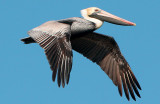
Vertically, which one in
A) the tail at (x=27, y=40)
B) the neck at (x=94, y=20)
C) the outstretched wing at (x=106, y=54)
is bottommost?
the outstretched wing at (x=106, y=54)

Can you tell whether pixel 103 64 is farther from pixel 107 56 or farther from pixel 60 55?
A: pixel 60 55

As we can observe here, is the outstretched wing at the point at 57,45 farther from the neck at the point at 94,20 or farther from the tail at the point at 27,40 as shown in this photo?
the neck at the point at 94,20

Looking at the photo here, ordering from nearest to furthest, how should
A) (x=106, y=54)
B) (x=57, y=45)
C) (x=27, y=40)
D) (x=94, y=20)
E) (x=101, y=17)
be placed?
(x=57, y=45) < (x=27, y=40) < (x=94, y=20) < (x=101, y=17) < (x=106, y=54)

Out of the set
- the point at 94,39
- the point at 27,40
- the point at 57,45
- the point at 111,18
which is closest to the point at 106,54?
the point at 94,39

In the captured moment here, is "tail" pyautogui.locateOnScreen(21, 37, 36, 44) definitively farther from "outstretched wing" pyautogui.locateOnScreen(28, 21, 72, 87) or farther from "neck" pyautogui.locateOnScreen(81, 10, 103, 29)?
"neck" pyautogui.locateOnScreen(81, 10, 103, 29)

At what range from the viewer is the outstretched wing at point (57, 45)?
12.1 m

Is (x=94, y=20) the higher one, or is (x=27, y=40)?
(x=94, y=20)

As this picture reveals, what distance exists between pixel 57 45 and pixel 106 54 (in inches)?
143

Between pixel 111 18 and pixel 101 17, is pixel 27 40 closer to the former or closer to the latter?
pixel 101 17

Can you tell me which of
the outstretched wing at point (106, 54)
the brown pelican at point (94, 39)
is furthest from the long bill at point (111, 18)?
the outstretched wing at point (106, 54)

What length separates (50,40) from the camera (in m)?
12.9

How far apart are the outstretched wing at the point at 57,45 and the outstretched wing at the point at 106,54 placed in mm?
2168

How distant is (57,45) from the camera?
1273 cm

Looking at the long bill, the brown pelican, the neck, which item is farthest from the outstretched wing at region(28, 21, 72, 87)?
the long bill
